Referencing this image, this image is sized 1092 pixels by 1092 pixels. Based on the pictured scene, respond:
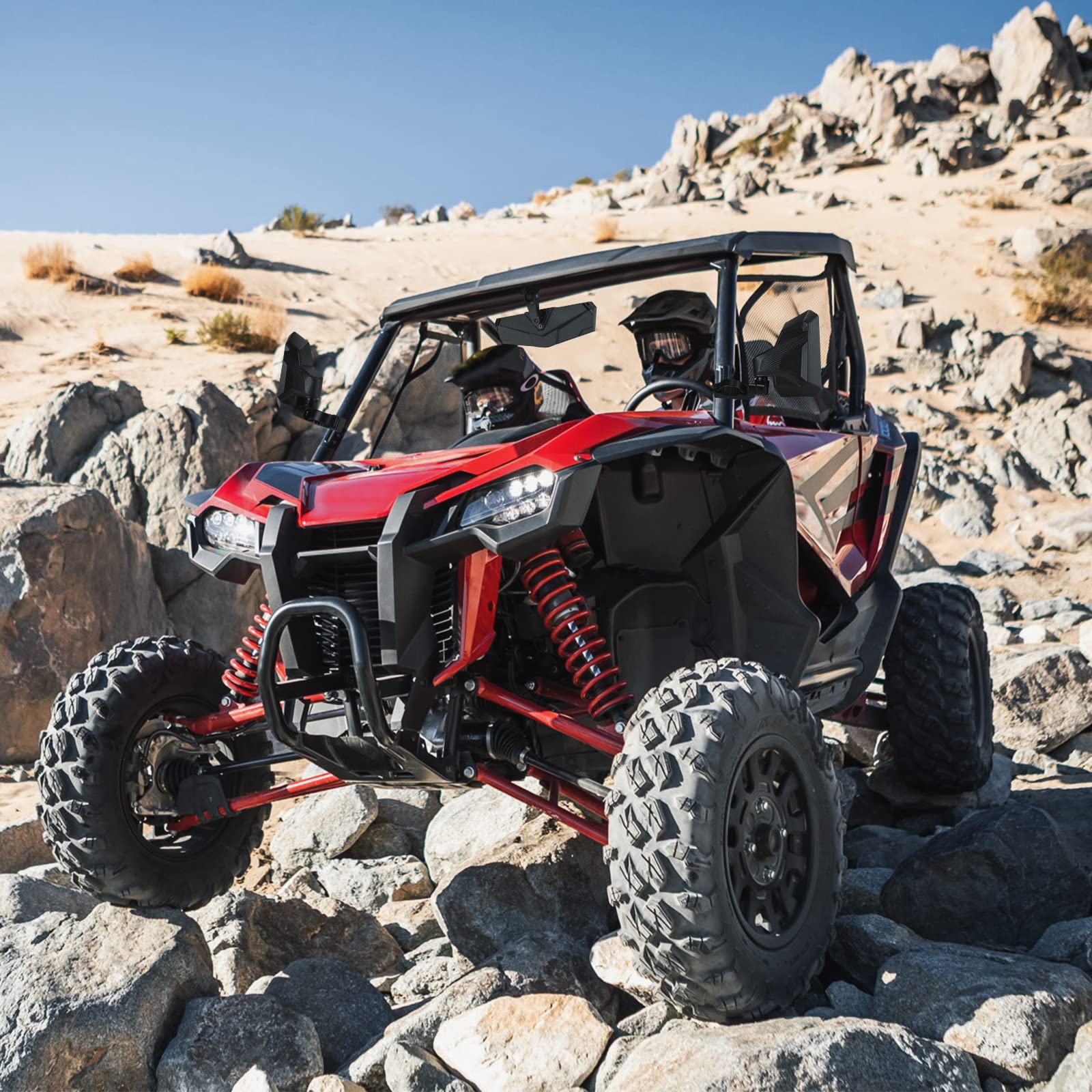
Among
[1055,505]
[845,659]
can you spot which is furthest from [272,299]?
[845,659]

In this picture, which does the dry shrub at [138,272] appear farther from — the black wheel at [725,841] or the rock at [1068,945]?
the rock at [1068,945]

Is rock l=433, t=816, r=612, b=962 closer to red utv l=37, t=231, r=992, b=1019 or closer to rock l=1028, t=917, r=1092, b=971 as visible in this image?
red utv l=37, t=231, r=992, b=1019

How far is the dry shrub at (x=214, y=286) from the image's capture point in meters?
20.7

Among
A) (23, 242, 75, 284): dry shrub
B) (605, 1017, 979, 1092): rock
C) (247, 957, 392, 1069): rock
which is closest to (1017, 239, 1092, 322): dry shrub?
(23, 242, 75, 284): dry shrub

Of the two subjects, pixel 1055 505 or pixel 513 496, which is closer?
pixel 513 496

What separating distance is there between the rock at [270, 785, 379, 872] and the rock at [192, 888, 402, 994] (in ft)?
3.69

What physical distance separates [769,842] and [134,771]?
2092 millimetres

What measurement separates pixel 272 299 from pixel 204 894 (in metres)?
18.9

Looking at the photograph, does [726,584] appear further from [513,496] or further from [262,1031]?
[262,1031]

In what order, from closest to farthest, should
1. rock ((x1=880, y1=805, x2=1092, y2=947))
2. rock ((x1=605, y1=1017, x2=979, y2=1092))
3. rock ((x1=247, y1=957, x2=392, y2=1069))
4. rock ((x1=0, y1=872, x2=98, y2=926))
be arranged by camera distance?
rock ((x1=605, y1=1017, x2=979, y2=1092)) < rock ((x1=247, y1=957, x2=392, y2=1069)) < rock ((x1=880, y1=805, x2=1092, y2=947)) < rock ((x1=0, y1=872, x2=98, y2=926))

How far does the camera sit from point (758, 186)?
3728cm

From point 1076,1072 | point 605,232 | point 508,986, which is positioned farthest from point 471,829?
point 605,232

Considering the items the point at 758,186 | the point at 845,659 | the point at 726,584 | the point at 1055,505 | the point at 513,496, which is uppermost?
the point at 758,186

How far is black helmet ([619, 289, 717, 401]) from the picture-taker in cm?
514
